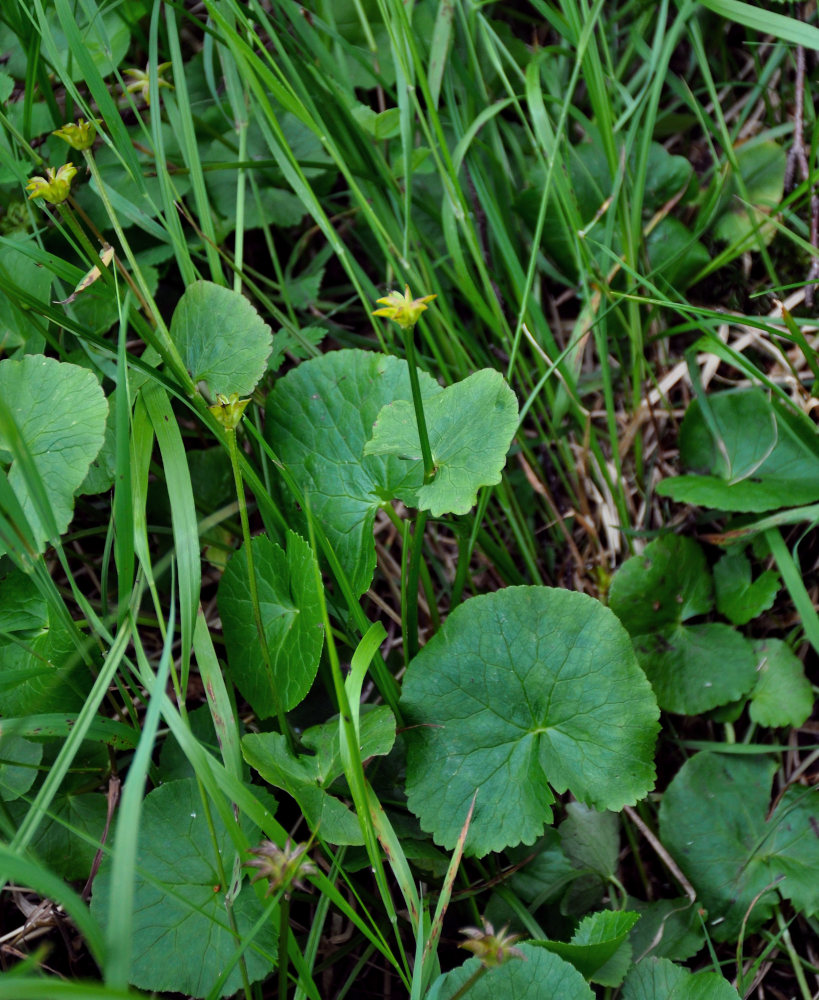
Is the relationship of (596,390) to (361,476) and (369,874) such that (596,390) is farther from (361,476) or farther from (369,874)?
(369,874)

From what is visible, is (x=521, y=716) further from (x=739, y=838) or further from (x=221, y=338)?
(x=221, y=338)

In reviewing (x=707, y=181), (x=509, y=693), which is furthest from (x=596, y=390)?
(x=509, y=693)

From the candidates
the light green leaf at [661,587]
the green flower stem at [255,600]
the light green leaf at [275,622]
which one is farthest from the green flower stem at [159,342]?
the light green leaf at [661,587]

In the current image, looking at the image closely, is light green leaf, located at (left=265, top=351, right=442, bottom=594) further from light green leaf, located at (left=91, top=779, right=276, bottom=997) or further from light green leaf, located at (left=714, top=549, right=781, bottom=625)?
light green leaf, located at (left=714, top=549, right=781, bottom=625)

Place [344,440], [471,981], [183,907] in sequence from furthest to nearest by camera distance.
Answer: [344,440] < [183,907] < [471,981]

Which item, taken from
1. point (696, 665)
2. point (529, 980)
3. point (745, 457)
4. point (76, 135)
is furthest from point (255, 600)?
point (745, 457)

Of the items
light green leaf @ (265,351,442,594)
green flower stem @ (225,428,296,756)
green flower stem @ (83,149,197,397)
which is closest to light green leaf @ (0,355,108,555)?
green flower stem @ (83,149,197,397)

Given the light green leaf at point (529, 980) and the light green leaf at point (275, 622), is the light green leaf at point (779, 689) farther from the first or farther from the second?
the light green leaf at point (275, 622)
